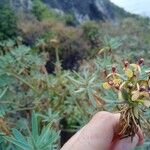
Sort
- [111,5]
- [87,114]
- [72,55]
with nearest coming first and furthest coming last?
[87,114], [72,55], [111,5]

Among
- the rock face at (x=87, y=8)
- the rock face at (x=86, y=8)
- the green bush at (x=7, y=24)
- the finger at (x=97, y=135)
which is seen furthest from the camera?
the rock face at (x=87, y=8)

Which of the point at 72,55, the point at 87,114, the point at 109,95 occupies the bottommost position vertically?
the point at 72,55

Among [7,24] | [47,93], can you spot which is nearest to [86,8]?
[7,24]

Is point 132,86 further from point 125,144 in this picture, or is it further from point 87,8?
point 87,8

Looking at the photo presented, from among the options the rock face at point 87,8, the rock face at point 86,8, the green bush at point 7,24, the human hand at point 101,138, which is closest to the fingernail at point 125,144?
the human hand at point 101,138

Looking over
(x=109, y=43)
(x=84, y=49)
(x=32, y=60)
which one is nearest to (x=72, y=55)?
(x=84, y=49)

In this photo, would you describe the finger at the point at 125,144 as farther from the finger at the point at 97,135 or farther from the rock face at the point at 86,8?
the rock face at the point at 86,8

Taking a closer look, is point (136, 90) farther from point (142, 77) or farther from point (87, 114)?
point (87, 114)
